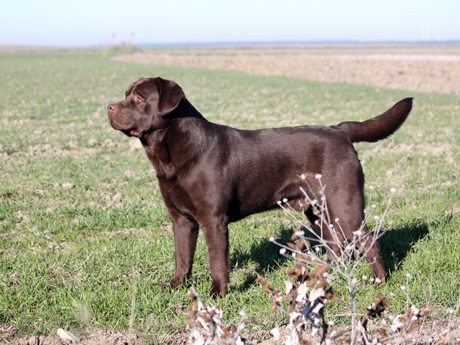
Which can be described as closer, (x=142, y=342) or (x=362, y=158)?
(x=142, y=342)

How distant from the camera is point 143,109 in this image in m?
3.58

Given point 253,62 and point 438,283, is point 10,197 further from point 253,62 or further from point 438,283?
point 253,62

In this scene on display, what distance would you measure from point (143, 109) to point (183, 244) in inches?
48.0

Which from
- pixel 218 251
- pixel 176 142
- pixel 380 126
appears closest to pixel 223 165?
pixel 176 142

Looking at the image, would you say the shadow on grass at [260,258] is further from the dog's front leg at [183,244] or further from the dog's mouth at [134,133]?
the dog's mouth at [134,133]

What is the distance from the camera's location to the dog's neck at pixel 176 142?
355 cm

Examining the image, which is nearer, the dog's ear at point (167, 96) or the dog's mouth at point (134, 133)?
the dog's ear at point (167, 96)

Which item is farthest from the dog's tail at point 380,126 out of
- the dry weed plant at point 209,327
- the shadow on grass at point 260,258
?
the dry weed plant at point 209,327

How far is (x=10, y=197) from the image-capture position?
5859 mm

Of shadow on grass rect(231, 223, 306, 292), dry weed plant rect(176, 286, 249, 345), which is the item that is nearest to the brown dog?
shadow on grass rect(231, 223, 306, 292)

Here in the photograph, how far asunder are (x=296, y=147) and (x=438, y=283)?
1589 millimetres

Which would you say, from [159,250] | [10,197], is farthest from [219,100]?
[159,250]

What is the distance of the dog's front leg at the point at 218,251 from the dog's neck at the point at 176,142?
516mm

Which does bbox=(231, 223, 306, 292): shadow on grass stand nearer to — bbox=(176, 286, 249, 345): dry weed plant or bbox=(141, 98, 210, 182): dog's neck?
bbox=(141, 98, 210, 182): dog's neck
